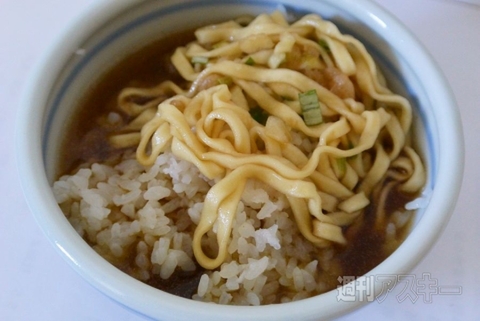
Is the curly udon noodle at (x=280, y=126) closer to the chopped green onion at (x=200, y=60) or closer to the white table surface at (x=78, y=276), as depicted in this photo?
the chopped green onion at (x=200, y=60)

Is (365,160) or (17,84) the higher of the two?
(365,160)

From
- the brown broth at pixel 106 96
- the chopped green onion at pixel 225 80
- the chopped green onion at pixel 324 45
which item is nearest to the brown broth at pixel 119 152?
the brown broth at pixel 106 96

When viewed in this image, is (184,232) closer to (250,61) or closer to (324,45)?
(250,61)

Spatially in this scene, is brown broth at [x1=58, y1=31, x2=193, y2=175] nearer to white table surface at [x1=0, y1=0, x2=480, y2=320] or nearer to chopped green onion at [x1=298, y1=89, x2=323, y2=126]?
white table surface at [x1=0, y1=0, x2=480, y2=320]

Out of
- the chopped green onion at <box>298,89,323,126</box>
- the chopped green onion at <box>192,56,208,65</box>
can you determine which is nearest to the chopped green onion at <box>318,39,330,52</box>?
the chopped green onion at <box>298,89,323,126</box>

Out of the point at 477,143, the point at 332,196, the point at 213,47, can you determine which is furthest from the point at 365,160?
the point at 213,47

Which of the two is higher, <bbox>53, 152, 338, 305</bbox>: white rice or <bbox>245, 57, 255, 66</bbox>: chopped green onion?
<bbox>245, 57, 255, 66</bbox>: chopped green onion

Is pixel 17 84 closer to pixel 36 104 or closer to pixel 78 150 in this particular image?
pixel 78 150
